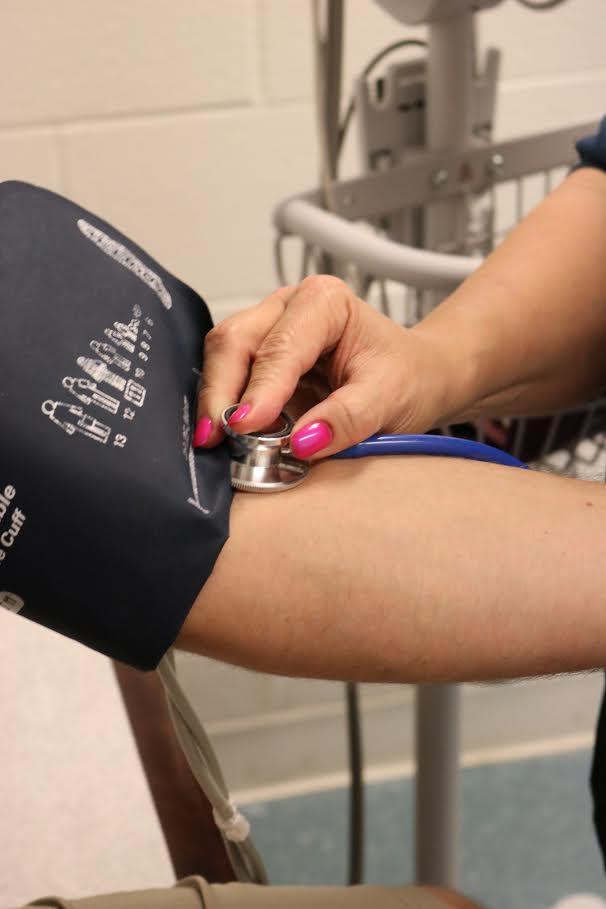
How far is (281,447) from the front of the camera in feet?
1.65

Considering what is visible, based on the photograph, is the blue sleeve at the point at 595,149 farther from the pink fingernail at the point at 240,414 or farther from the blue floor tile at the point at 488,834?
the blue floor tile at the point at 488,834

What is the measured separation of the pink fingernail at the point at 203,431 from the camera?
49 centimetres

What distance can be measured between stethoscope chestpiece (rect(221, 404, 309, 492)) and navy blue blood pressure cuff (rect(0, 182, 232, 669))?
1cm

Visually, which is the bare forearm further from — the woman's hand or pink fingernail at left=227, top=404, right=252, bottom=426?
pink fingernail at left=227, top=404, right=252, bottom=426

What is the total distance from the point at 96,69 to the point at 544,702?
128 cm

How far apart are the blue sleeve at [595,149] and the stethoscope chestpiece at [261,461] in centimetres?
43

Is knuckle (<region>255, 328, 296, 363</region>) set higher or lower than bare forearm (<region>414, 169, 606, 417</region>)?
higher

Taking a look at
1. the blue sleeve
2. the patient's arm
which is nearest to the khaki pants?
the patient's arm

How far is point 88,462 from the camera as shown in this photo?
15.8 inches

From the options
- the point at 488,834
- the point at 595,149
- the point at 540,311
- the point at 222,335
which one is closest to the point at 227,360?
the point at 222,335

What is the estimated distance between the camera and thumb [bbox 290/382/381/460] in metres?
0.49

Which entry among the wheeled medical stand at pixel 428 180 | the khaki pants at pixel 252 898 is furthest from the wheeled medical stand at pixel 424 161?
the khaki pants at pixel 252 898

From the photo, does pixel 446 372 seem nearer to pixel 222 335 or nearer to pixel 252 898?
pixel 222 335

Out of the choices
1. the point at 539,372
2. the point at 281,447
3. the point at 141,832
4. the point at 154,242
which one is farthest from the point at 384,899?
the point at 154,242
